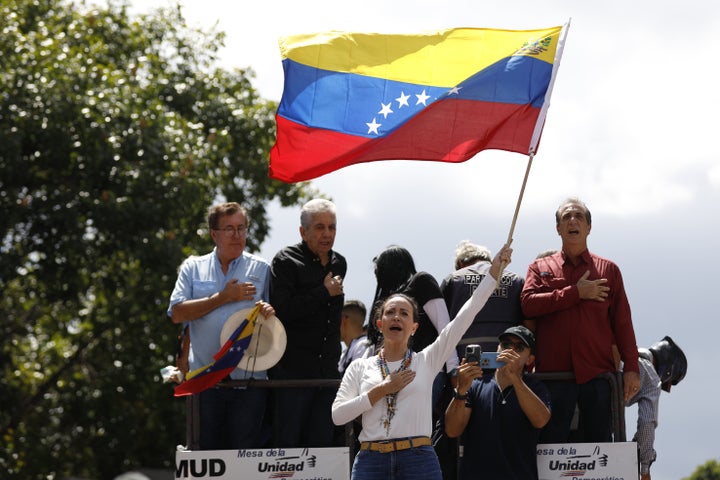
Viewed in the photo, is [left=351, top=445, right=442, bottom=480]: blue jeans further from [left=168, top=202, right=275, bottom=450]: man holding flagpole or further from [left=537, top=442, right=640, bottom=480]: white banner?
[left=168, top=202, right=275, bottom=450]: man holding flagpole

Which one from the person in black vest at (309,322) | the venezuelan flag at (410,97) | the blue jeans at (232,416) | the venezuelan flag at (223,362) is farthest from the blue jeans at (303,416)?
the venezuelan flag at (410,97)

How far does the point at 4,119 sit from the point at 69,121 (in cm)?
101

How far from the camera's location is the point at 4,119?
19.5m

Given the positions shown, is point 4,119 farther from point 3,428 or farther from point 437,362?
point 437,362

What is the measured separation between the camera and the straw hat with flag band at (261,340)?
913 centimetres

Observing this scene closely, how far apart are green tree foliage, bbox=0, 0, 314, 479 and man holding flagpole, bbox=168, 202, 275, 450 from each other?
1086 cm

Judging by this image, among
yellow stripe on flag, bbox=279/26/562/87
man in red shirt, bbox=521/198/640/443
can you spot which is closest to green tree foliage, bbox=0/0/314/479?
yellow stripe on flag, bbox=279/26/562/87

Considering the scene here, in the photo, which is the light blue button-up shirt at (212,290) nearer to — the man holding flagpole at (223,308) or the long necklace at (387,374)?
the man holding flagpole at (223,308)

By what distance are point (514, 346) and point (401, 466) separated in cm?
137

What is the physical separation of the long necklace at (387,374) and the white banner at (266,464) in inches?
36.0

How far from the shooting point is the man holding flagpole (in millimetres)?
9172

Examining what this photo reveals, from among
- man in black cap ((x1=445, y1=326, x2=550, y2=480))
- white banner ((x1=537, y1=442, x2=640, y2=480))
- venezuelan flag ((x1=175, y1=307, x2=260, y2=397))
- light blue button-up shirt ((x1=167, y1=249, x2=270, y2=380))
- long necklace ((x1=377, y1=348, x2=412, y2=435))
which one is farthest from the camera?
light blue button-up shirt ((x1=167, y1=249, x2=270, y2=380))

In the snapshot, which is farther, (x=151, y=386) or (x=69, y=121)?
(x=151, y=386)

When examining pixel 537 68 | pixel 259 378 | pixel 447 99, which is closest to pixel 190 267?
pixel 259 378
